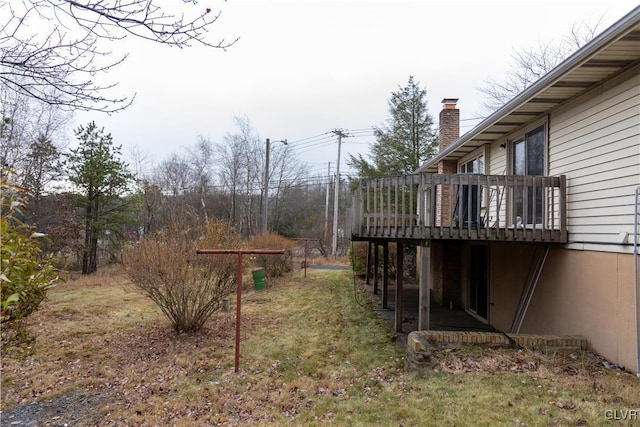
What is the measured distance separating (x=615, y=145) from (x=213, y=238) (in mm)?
7594

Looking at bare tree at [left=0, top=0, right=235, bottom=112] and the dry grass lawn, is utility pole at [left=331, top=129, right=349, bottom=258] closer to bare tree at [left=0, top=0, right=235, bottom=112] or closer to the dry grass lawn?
the dry grass lawn

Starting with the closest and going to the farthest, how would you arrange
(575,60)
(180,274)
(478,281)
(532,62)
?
(575,60) → (180,274) → (478,281) → (532,62)

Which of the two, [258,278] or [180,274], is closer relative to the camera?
[180,274]

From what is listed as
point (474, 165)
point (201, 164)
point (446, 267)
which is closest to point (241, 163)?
point (201, 164)

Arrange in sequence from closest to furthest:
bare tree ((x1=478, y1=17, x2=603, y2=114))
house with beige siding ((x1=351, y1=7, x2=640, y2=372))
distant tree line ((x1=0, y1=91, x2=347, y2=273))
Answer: house with beige siding ((x1=351, y1=7, x2=640, y2=372)), bare tree ((x1=478, y1=17, x2=603, y2=114)), distant tree line ((x1=0, y1=91, x2=347, y2=273))

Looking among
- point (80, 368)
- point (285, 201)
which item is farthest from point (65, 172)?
point (285, 201)

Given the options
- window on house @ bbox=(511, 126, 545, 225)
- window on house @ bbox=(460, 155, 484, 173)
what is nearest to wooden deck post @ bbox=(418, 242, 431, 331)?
window on house @ bbox=(511, 126, 545, 225)

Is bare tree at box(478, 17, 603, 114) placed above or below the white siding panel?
above

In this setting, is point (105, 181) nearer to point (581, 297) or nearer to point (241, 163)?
point (241, 163)

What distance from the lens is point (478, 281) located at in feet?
32.2

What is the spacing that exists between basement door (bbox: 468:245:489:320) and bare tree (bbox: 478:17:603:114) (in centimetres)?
953

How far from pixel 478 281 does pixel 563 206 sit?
426cm

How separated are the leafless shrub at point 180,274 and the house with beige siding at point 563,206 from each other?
3.11 meters

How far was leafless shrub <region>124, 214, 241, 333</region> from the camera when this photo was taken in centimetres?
738
